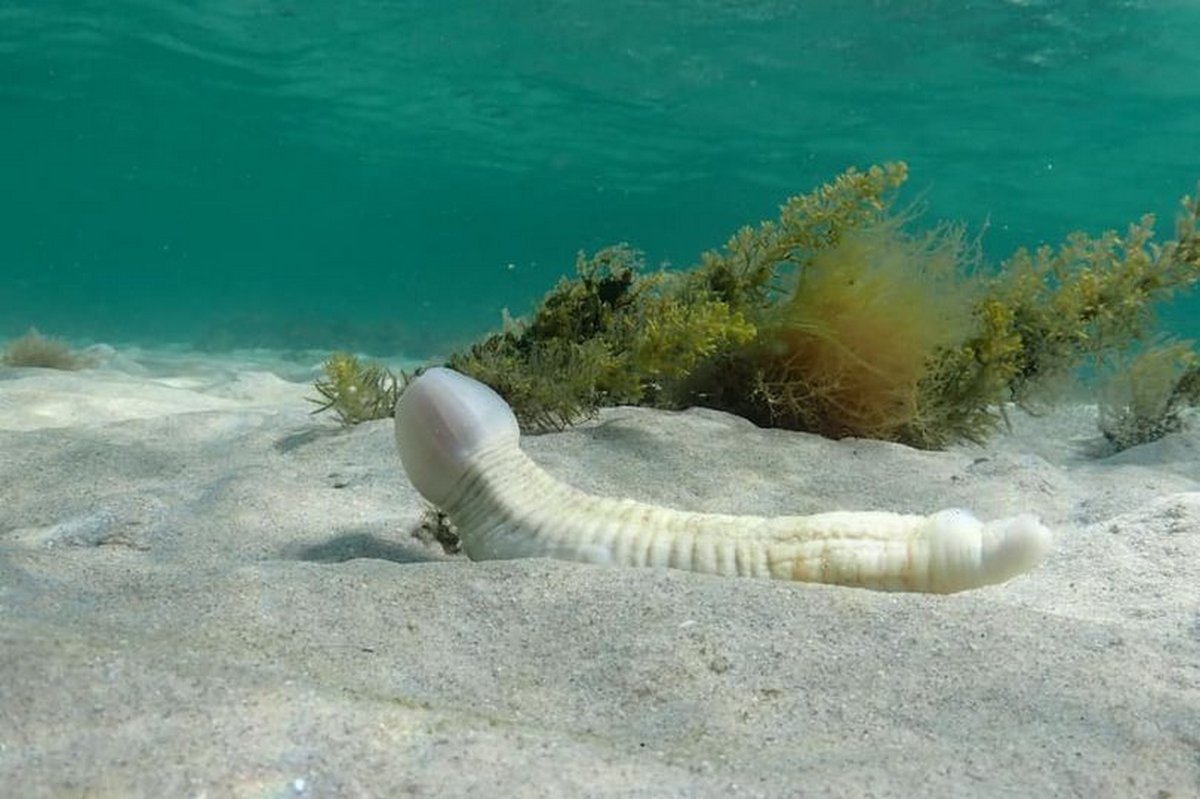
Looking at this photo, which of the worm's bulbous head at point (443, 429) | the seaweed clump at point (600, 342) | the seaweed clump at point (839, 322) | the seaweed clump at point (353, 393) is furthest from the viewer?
the seaweed clump at point (353, 393)

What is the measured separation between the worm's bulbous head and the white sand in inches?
15.4

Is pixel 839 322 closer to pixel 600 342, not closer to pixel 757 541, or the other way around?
pixel 600 342

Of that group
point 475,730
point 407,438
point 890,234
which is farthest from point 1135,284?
point 475,730

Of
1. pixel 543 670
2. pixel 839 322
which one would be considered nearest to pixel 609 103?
pixel 839 322

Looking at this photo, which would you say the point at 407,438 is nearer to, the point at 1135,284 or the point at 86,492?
the point at 86,492

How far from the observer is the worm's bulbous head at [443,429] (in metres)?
3.11

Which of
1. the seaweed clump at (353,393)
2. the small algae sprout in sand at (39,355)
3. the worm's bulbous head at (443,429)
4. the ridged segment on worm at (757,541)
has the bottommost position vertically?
the small algae sprout in sand at (39,355)

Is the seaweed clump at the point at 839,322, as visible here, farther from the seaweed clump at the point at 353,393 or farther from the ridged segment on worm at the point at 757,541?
the ridged segment on worm at the point at 757,541

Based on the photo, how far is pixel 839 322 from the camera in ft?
17.6

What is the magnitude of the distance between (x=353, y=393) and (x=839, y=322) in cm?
293

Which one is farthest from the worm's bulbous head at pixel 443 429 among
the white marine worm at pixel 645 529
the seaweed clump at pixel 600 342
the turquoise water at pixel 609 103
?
the turquoise water at pixel 609 103

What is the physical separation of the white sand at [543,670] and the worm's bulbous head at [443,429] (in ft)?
1.28

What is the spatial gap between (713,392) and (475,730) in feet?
13.7

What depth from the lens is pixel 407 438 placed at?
3197 millimetres
